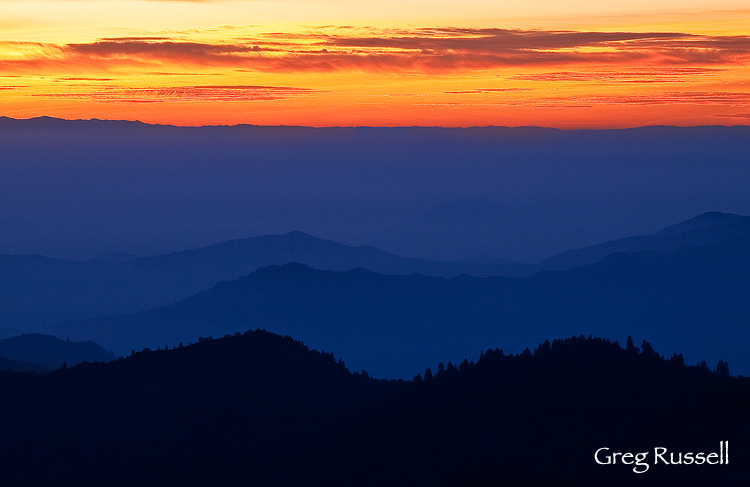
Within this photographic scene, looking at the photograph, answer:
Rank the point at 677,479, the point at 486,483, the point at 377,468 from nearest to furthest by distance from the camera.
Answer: the point at 677,479 → the point at 486,483 → the point at 377,468


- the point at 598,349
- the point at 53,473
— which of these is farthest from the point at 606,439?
the point at 53,473

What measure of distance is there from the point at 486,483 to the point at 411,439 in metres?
21.3

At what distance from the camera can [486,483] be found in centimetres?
16275

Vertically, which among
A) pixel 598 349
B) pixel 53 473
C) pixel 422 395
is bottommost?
pixel 53 473

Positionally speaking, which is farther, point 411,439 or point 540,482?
point 411,439

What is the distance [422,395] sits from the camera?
194625mm

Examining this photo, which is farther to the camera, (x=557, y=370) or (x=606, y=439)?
(x=557, y=370)

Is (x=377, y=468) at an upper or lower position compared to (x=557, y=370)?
lower

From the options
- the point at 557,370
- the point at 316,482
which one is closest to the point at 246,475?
the point at 316,482

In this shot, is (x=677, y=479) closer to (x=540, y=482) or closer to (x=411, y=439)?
(x=540, y=482)

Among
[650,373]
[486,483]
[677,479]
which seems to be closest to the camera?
[677,479]

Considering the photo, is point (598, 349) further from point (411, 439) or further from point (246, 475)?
point (246, 475)

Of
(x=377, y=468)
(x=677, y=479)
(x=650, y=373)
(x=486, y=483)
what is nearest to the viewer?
(x=677, y=479)

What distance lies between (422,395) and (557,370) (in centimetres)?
2588
